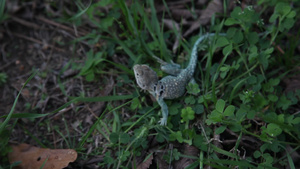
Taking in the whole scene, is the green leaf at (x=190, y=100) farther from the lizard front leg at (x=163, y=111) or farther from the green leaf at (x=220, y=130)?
the green leaf at (x=220, y=130)

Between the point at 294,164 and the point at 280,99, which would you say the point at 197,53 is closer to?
the point at 280,99

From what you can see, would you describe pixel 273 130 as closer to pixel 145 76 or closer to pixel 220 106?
pixel 220 106

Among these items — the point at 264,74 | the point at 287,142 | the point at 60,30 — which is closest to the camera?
the point at 287,142

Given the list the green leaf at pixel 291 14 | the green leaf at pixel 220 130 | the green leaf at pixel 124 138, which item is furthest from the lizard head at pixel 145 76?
the green leaf at pixel 291 14

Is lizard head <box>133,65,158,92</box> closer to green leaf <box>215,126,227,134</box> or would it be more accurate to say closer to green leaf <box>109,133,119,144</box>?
green leaf <box>109,133,119,144</box>

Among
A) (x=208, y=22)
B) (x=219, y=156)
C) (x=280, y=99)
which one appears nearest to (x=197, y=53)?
(x=208, y=22)

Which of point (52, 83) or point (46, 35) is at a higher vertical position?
point (46, 35)
